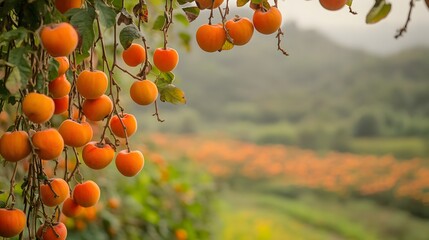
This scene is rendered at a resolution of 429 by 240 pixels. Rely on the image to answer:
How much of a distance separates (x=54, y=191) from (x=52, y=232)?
0.05m

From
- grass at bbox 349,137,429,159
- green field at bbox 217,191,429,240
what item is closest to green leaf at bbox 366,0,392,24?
green field at bbox 217,191,429,240

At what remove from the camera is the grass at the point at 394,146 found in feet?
16.5

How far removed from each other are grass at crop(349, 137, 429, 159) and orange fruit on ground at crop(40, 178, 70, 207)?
4838 millimetres

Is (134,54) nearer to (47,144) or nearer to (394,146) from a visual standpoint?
(47,144)

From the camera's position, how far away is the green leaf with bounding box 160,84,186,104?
66 centimetres

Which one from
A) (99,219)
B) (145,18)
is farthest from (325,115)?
(145,18)

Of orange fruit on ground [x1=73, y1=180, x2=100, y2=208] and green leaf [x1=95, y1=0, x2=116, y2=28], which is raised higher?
green leaf [x1=95, y1=0, x2=116, y2=28]

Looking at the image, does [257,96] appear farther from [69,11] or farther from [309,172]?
[69,11]

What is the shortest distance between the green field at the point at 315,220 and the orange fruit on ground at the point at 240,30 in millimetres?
3102

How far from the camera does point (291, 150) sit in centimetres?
578

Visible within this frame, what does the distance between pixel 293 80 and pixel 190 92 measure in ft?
4.37

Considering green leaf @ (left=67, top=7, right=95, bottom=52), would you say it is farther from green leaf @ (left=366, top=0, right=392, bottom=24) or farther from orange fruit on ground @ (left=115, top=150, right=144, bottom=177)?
green leaf @ (left=366, top=0, right=392, bottom=24)

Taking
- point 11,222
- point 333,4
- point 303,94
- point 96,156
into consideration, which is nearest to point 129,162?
point 96,156

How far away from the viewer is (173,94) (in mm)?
664
